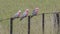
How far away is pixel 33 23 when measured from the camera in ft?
35.0

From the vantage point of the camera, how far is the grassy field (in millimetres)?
10133

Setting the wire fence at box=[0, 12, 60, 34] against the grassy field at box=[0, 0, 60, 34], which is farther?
the grassy field at box=[0, 0, 60, 34]

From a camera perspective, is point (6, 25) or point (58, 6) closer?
point (6, 25)

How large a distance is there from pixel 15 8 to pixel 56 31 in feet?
12.3

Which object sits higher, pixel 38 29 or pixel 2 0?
pixel 2 0

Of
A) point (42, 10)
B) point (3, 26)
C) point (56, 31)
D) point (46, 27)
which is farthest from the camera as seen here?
point (42, 10)

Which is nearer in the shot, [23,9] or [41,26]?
[41,26]

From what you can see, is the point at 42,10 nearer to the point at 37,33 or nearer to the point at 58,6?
the point at 58,6

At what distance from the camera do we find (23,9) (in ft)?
41.7

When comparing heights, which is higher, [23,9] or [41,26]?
[23,9]

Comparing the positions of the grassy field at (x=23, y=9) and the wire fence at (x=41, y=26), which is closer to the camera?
the wire fence at (x=41, y=26)

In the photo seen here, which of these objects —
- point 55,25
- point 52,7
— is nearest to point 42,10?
→ point 52,7

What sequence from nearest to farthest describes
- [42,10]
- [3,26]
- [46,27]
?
[46,27] < [3,26] < [42,10]

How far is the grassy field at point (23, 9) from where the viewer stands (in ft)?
33.2
